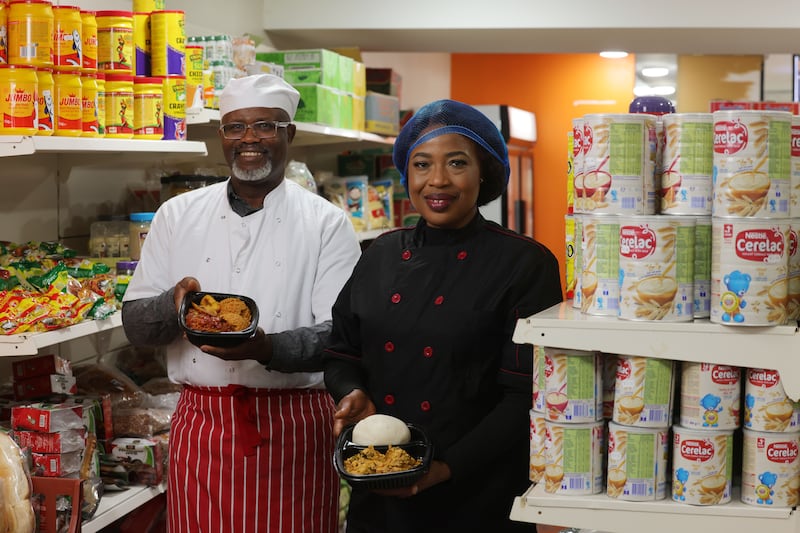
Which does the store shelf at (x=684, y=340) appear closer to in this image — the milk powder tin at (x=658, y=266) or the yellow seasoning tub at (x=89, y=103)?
the milk powder tin at (x=658, y=266)

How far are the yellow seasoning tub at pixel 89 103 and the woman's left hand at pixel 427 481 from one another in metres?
1.34

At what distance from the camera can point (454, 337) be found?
2.18 metres

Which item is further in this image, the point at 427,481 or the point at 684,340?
the point at 427,481

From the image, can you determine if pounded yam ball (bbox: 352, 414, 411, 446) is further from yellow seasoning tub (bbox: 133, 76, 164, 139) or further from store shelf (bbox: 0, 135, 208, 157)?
yellow seasoning tub (bbox: 133, 76, 164, 139)

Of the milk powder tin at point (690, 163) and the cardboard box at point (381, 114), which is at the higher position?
the cardboard box at point (381, 114)

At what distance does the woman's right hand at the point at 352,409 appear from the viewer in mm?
2252

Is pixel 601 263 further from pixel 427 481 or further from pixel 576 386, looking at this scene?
pixel 427 481

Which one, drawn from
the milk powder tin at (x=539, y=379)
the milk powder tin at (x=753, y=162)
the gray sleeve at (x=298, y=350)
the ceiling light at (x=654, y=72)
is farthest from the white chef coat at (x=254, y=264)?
the ceiling light at (x=654, y=72)

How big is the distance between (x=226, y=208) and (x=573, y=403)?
1.43 meters

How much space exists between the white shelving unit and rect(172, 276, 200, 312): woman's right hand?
1.15 metres

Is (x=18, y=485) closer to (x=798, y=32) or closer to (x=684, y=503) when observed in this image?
(x=684, y=503)

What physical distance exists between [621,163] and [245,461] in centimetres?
149

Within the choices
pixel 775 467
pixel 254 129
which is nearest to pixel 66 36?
pixel 254 129

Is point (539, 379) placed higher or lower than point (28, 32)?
lower
